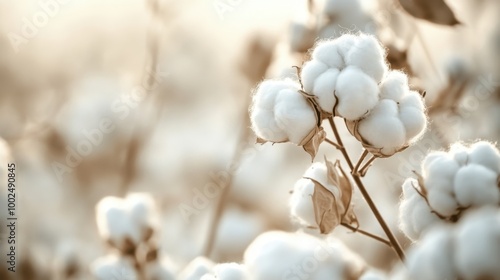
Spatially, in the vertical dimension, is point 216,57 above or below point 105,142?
below

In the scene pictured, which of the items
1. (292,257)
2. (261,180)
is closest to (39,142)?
(261,180)

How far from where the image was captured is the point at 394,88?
1.99 feet

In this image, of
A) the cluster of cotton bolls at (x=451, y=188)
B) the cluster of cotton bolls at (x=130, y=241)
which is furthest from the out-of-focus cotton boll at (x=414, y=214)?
the cluster of cotton bolls at (x=130, y=241)

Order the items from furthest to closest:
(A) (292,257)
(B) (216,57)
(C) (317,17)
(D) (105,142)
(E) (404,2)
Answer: (B) (216,57), (D) (105,142), (C) (317,17), (E) (404,2), (A) (292,257)

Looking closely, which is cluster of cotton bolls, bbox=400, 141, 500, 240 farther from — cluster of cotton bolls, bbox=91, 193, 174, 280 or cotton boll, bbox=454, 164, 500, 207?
cluster of cotton bolls, bbox=91, 193, 174, 280

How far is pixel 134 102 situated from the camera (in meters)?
1.53

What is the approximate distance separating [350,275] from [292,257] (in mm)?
105

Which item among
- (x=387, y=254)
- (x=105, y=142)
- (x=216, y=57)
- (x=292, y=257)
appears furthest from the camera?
(x=216, y=57)

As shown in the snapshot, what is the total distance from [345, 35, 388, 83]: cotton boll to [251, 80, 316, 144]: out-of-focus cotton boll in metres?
0.06

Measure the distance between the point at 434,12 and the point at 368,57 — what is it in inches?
7.8

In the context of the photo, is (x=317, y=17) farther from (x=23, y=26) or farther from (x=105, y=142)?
(x=105, y=142)

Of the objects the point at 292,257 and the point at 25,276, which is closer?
the point at 292,257

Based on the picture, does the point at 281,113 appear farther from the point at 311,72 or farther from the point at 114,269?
the point at 114,269

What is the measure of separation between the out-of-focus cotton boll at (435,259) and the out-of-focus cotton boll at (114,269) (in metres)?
0.71
